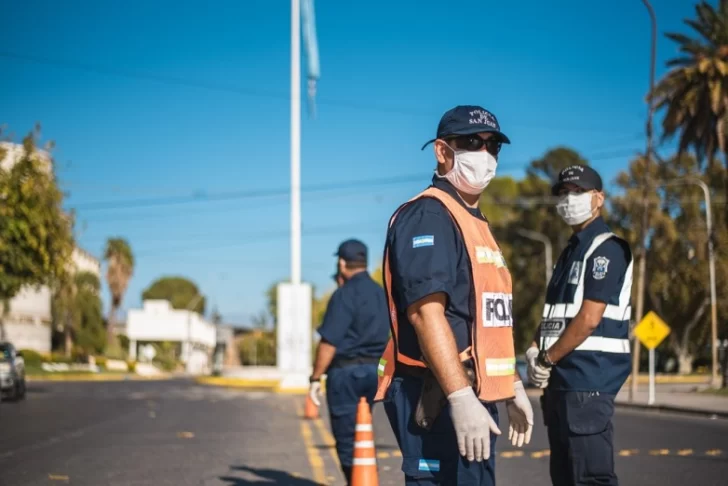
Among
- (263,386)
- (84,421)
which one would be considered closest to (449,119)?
(84,421)

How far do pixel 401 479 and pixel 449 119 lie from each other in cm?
571

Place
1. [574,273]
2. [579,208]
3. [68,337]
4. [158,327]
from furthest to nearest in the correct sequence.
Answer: [158,327], [68,337], [579,208], [574,273]

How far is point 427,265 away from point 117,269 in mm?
88593

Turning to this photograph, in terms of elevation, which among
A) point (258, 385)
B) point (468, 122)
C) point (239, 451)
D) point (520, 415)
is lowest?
point (258, 385)

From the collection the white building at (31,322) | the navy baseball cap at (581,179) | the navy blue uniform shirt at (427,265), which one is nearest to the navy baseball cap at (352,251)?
the navy baseball cap at (581,179)

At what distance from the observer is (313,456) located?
461 inches

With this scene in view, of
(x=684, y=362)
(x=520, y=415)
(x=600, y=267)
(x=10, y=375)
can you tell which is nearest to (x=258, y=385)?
(x=10, y=375)

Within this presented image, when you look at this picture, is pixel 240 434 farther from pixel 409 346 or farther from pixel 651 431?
pixel 409 346

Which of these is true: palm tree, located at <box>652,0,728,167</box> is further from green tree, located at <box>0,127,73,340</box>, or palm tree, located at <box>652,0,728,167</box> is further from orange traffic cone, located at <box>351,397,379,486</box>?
orange traffic cone, located at <box>351,397,379,486</box>

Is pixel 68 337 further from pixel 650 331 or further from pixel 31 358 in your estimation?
pixel 650 331

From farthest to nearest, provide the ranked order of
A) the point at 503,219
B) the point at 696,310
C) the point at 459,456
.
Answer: the point at 503,219 < the point at 696,310 < the point at 459,456

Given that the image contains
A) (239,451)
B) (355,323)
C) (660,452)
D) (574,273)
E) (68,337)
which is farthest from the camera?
(68,337)

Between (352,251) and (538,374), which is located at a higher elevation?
(352,251)

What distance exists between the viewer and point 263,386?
39.5 m
